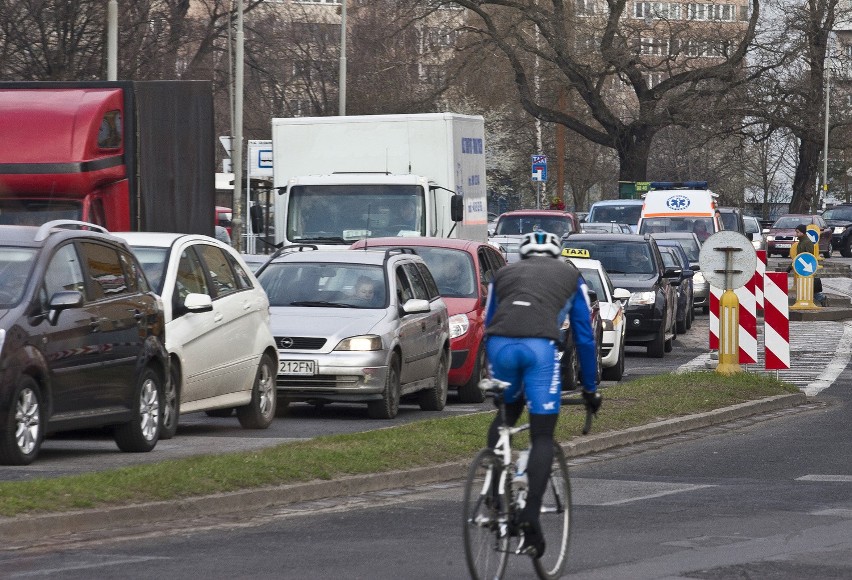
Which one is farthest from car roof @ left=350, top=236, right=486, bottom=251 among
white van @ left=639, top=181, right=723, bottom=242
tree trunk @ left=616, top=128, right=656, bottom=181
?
tree trunk @ left=616, top=128, right=656, bottom=181

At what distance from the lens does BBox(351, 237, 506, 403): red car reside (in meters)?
18.8

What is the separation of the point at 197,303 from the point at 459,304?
19.6 feet

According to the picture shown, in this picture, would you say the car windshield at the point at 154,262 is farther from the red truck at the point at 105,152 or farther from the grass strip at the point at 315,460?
the red truck at the point at 105,152

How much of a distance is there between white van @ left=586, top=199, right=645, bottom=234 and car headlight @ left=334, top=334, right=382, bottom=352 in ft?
97.9

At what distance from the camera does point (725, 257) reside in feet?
63.8

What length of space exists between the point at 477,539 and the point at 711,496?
14.0 feet

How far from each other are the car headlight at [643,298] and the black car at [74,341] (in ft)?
46.8

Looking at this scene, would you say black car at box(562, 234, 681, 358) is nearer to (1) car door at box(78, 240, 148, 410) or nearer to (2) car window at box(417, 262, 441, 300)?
(2) car window at box(417, 262, 441, 300)

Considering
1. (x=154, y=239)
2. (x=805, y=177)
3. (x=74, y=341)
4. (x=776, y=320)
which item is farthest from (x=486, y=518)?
(x=805, y=177)

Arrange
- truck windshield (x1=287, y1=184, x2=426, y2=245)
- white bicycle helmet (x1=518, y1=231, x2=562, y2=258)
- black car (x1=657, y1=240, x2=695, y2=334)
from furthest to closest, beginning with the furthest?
black car (x1=657, y1=240, x2=695, y2=334) → truck windshield (x1=287, y1=184, x2=426, y2=245) → white bicycle helmet (x1=518, y1=231, x2=562, y2=258)

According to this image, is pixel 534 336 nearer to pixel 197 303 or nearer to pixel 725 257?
pixel 197 303

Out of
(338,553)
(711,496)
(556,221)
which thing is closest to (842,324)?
(556,221)

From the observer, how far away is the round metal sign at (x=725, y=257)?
1931 cm

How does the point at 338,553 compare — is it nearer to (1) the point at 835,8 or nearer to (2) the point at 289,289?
(2) the point at 289,289
